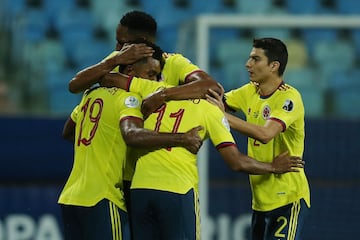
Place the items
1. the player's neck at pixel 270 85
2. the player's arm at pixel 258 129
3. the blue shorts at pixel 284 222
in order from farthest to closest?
the player's neck at pixel 270 85 < the blue shorts at pixel 284 222 < the player's arm at pixel 258 129

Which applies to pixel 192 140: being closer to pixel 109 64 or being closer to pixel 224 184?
pixel 109 64

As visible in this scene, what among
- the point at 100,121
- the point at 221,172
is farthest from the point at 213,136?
the point at 221,172

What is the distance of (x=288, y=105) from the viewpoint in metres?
5.82

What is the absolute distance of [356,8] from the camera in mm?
10562

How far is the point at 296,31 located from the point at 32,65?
98.7 inches

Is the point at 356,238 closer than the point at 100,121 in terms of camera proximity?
No

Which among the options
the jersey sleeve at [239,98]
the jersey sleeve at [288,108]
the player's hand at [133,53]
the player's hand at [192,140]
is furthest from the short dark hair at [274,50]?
the player's hand at [192,140]

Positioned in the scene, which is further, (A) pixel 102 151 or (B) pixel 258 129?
(B) pixel 258 129

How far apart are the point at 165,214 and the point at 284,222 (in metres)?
1.02

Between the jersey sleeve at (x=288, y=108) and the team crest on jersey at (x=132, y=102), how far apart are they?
2.96ft

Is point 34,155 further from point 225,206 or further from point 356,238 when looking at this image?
point 356,238

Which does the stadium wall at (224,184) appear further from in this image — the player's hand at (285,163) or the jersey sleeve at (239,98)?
the player's hand at (285,163)

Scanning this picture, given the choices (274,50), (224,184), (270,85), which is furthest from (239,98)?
(224,184)

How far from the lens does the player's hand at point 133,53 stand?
5.26 metres
